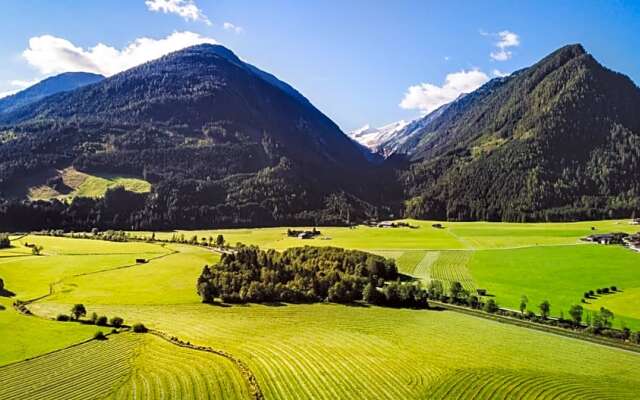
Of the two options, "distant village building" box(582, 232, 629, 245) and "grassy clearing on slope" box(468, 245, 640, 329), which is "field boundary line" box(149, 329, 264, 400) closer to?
"grassy clearing on slope" box(468, 245, 640, 329)

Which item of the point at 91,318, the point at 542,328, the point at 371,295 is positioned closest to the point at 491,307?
the point at 542,328

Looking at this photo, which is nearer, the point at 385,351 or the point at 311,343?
the point at 385,351

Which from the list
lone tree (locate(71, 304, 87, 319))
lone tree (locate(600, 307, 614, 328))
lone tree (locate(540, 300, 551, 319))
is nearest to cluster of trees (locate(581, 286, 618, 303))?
lone tree (locate(600, 307, 614, 328))

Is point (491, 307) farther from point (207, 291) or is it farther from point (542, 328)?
point (207, 291)

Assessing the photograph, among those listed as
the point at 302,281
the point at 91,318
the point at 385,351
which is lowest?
the point at 385,351

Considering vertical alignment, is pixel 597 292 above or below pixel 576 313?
above

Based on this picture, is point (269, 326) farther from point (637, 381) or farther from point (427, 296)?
point (637, 381)
